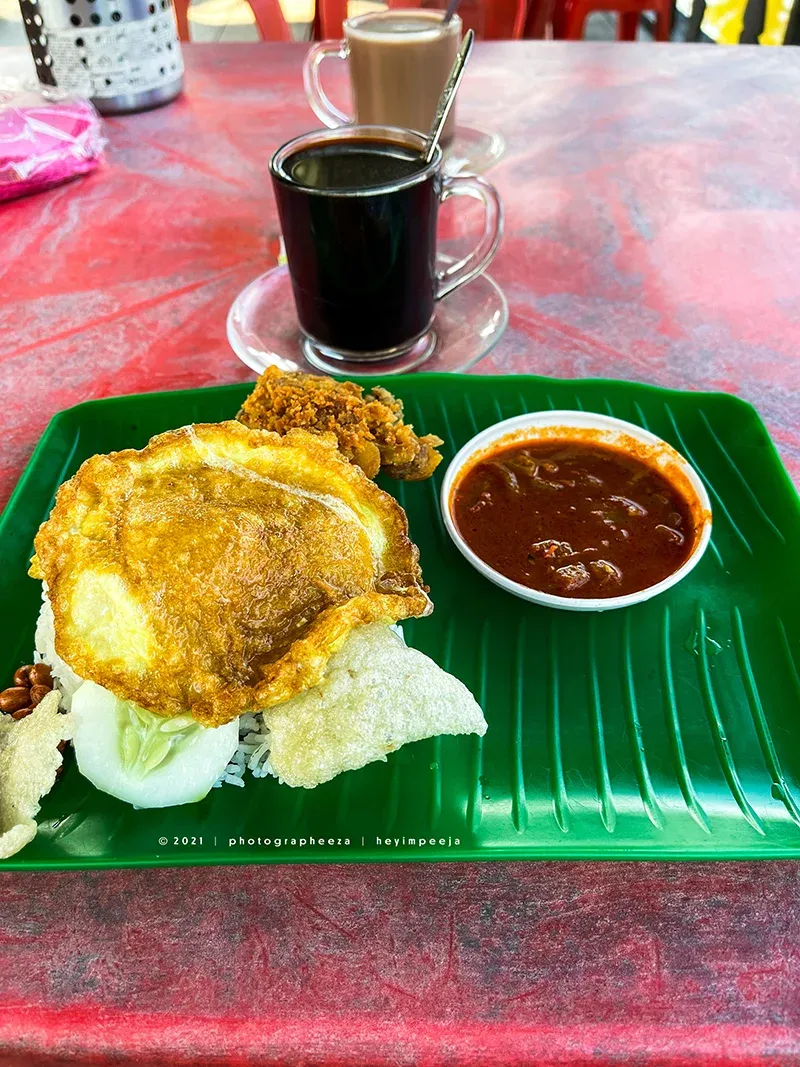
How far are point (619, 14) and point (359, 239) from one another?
4.26 metres

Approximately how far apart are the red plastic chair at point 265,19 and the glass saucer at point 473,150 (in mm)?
2183

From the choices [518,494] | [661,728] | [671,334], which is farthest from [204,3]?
[661,728]

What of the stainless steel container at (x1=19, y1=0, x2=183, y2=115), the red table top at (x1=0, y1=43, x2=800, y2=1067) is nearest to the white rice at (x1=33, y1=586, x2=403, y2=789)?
the red table top at (x1=0, y1=43, x2=800, y2=1067)

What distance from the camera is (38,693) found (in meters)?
1.43

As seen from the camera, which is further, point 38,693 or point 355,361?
point 355,361

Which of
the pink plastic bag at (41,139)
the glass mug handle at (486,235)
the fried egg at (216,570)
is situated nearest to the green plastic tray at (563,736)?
the fried egg at (216,570)

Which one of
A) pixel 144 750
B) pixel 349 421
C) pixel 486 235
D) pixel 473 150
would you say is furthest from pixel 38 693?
pixel 473 150

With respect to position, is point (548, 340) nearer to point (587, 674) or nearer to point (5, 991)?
point (587, 674)

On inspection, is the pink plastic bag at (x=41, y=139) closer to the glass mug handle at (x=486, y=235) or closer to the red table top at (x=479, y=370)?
the red table top at (x=479, y=370)

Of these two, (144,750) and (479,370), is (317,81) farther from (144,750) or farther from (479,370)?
(144,750)

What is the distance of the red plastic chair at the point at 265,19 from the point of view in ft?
15.5

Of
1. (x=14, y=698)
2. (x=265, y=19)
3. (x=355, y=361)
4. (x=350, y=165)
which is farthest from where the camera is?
(x=265, y=19)

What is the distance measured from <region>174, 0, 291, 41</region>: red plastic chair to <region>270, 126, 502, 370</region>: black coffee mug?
3437mm

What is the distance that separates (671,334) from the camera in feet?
8.27
